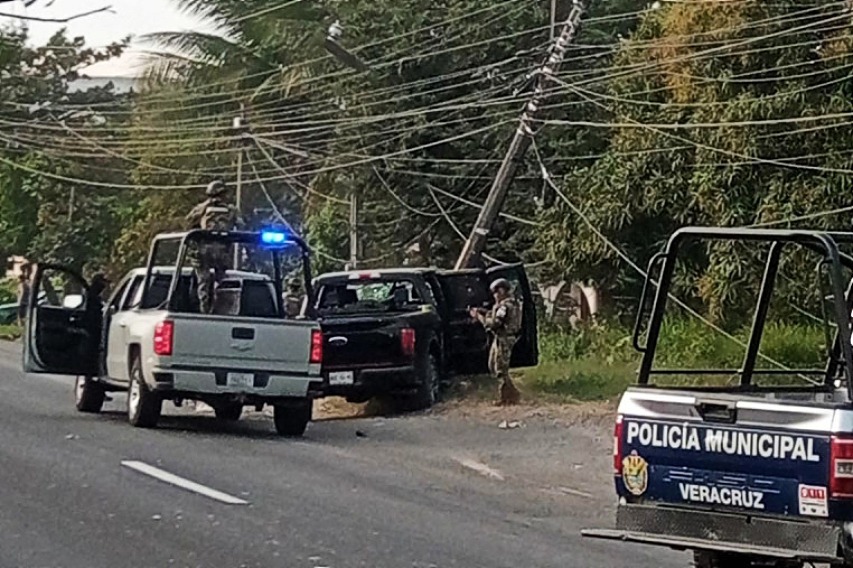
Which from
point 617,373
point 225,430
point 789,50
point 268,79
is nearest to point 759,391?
point 225,430

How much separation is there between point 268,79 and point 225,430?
Answer: 80.5 feet

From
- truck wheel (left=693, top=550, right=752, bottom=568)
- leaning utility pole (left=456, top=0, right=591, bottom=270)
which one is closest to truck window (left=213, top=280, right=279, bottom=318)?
leaning utility pole (left=456, top=0, right=591, bottom=270)

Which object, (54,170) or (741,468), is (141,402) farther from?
(54,170)

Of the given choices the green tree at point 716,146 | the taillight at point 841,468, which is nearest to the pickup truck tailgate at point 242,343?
the green tree at point 716,146

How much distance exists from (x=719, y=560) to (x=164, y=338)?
9.34m

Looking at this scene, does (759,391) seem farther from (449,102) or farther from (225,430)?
(449,102)

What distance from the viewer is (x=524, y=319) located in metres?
21.7

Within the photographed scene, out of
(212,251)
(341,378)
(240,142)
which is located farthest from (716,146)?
(240,142)

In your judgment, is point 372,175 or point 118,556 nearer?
point 118,556

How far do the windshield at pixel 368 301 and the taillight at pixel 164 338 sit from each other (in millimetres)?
4236

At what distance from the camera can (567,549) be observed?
450 inches

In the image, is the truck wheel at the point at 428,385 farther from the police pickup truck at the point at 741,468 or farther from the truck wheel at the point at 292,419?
the police pickup truck at the point at 741,468

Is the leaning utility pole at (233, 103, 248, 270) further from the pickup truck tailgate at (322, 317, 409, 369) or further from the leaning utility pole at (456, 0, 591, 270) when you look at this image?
the pickup truck tailgate at (322, 317, 409, 369)

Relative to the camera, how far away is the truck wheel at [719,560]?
28.2ft
